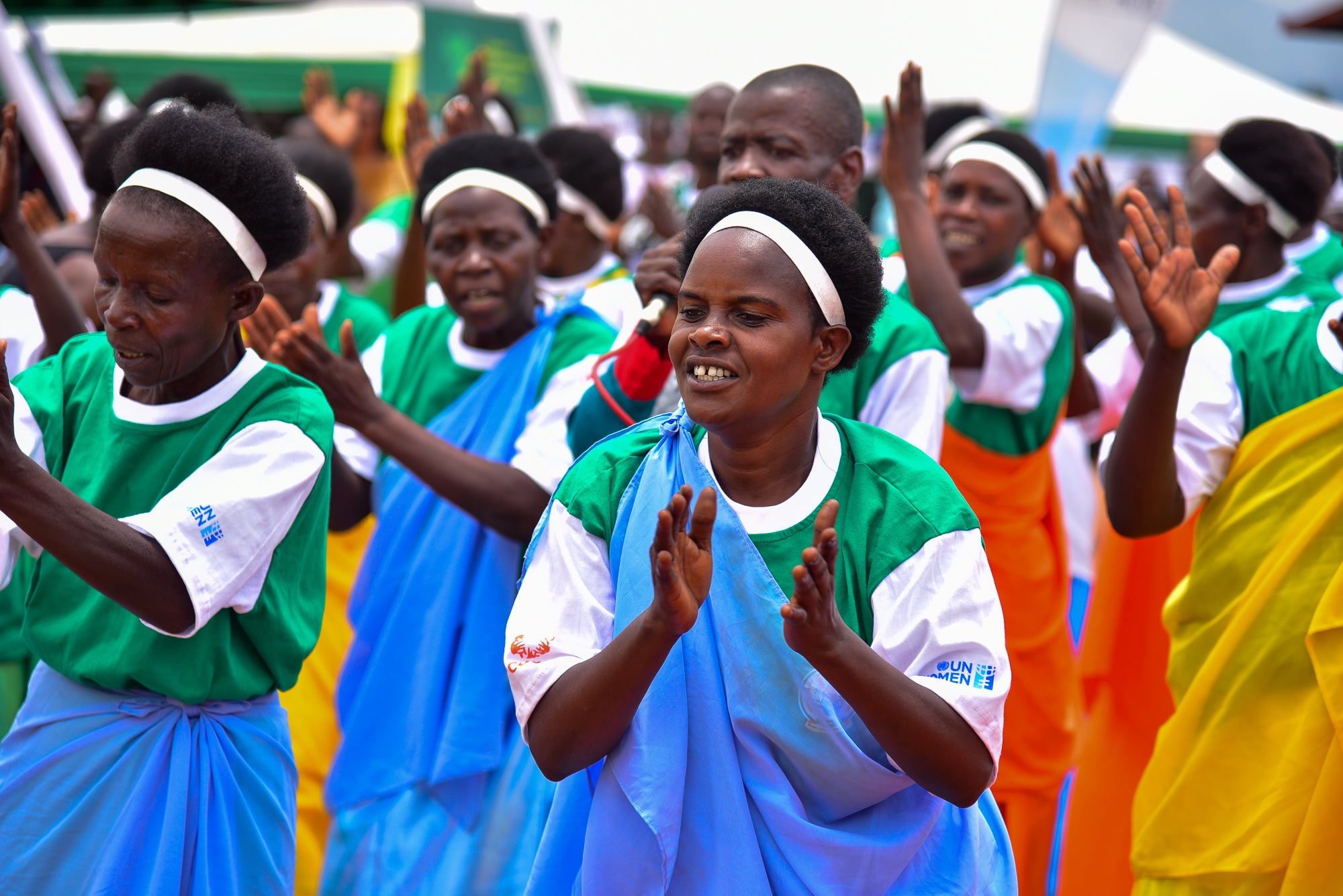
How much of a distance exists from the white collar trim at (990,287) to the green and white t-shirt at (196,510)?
2530 mm

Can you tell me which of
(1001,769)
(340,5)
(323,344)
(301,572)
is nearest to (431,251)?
(323,344)

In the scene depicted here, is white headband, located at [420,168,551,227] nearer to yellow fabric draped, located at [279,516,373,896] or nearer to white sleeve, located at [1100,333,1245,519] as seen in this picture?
yellow fabric draped, located at [279,516,373,896]

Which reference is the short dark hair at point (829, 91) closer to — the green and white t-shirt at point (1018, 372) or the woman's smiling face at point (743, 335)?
the green and white t-shirt at point (1018, 372)

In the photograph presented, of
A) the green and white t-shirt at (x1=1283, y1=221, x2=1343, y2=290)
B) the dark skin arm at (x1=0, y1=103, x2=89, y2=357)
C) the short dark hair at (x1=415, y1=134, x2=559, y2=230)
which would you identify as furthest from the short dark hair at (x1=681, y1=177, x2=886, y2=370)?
the green and white t-shirt at (x1=1283, y1=221, x2=1343, y2=290)

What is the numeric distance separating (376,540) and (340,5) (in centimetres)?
1113

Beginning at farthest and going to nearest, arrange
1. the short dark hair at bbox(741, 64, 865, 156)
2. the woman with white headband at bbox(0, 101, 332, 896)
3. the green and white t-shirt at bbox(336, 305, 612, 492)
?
the short dark hair at bbox(741, 64, 865, 156)
the green and white t-shirt at bbox(336, 305, 612, 492)
the woman with white headband at bbox(0, 101, 332, 896)

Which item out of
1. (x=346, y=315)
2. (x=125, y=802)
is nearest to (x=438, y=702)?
(x=125, y=802)

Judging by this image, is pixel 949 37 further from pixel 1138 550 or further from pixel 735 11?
pixel 1138 550

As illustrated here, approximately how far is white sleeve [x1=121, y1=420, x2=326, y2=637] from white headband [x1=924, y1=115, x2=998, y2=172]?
3243mm

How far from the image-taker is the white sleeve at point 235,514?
2752 mm

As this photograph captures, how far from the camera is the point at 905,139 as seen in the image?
14.3 ft

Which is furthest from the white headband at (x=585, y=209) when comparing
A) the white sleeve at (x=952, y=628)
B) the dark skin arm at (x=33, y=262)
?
the white sleeve at (x=952, y=628)

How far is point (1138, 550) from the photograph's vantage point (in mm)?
5066

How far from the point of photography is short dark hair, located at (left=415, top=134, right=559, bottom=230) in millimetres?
4398
